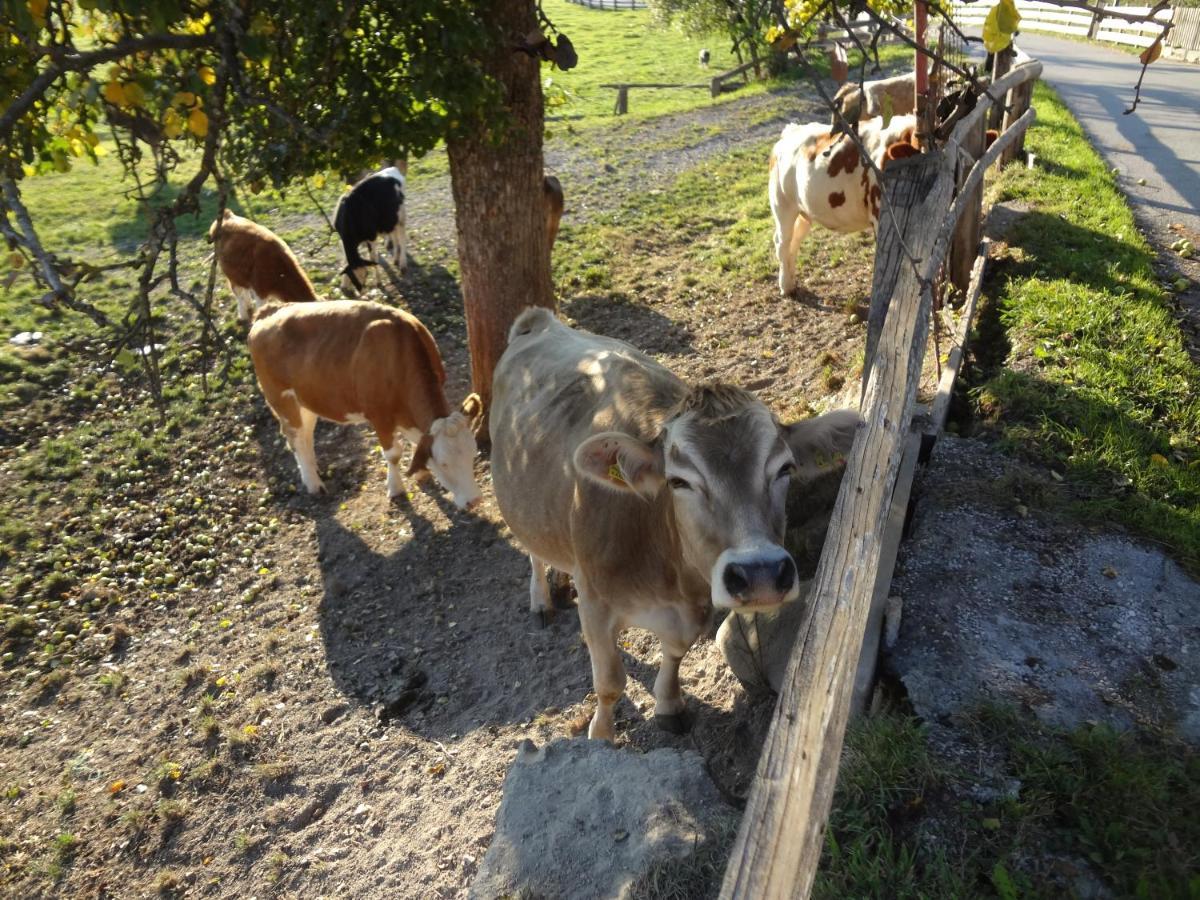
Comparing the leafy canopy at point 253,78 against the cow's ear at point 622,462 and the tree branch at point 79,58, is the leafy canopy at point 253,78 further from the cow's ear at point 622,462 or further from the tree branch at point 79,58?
the cow's ear at point 622,462

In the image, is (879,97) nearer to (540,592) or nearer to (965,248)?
(965,248)

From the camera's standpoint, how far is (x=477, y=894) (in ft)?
10.5

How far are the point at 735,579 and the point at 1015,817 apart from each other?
1225 mm

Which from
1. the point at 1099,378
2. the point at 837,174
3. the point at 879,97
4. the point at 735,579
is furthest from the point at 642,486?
the point at 879,97

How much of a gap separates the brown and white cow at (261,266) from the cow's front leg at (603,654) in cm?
697

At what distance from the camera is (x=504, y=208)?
6855mm

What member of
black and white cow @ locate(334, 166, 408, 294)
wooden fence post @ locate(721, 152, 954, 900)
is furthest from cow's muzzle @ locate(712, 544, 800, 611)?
black and white cow @ locate(334, 166, 408, 294)

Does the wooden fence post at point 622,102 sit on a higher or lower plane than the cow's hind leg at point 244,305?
higher

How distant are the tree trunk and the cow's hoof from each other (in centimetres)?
403

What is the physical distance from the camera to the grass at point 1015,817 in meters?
2.57

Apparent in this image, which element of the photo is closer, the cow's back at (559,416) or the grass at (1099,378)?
the cow's back at (559,416)

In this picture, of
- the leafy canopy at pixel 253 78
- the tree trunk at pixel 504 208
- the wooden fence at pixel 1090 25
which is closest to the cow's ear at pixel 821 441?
the leafy canopy at pixel 253 78

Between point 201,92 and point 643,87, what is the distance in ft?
84.0

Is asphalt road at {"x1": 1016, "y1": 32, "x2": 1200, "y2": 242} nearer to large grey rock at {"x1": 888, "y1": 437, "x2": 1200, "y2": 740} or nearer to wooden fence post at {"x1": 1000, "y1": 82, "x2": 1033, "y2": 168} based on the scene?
wooden fence post at {"x1": 1000, "y1": 82, "x2": 1033, "y2": 168}
